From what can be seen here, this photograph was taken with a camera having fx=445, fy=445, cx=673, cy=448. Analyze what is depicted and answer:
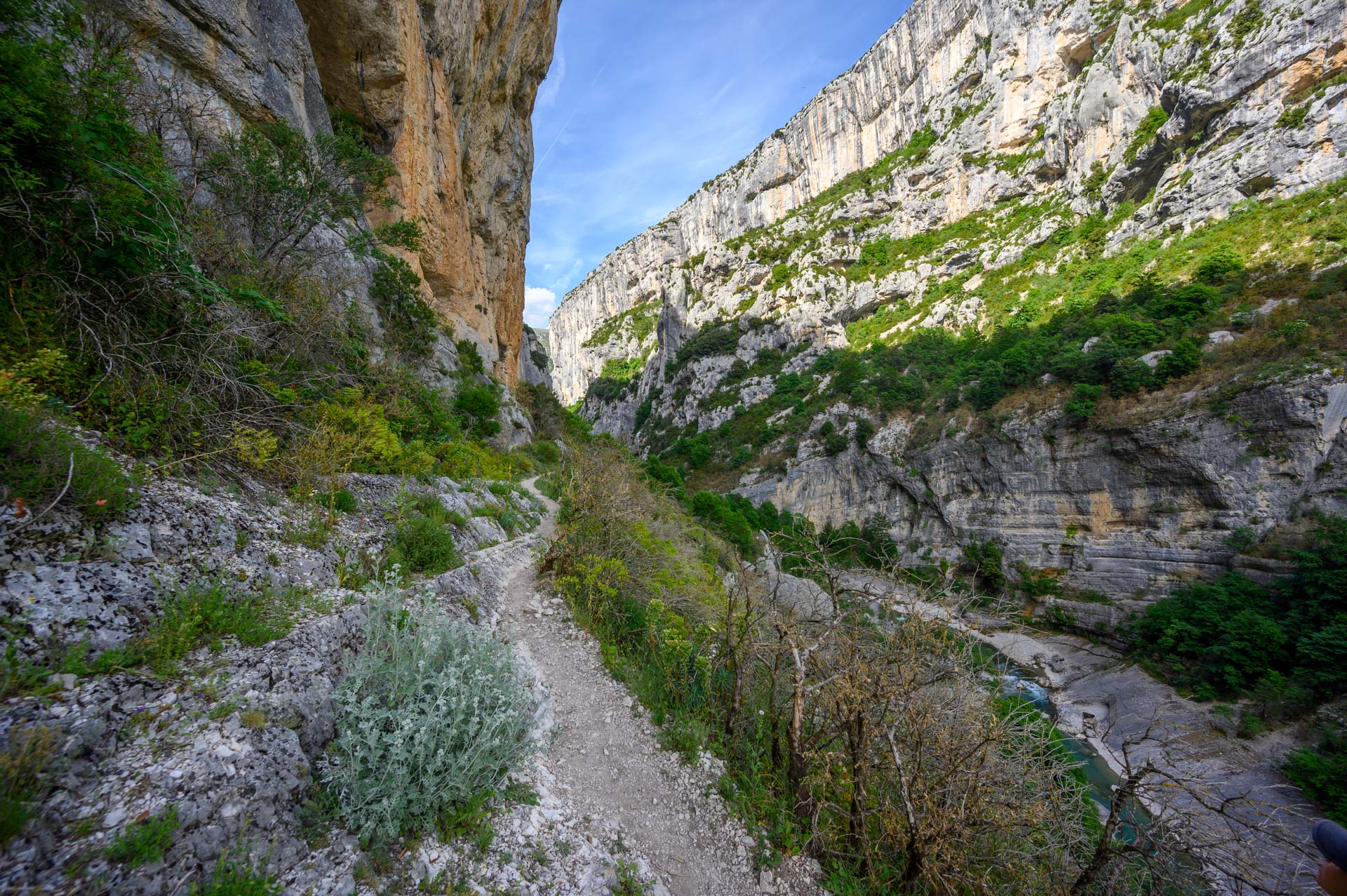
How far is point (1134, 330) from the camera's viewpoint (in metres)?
24.2

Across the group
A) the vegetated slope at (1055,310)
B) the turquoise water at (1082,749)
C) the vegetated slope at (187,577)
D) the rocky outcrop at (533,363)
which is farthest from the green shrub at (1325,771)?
the rocky outcrop at (533,363)

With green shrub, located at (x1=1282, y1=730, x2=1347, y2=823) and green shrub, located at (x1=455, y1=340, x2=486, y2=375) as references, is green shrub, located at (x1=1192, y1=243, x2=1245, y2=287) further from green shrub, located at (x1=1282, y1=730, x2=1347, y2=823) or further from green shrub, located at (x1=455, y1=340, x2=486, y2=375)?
green shrub, located at (x1=455, y1=340, x2=486, y2=375)

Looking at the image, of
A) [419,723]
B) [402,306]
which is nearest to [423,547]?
[419,723]

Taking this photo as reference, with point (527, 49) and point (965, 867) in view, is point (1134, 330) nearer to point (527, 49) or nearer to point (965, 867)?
point (965, 867)

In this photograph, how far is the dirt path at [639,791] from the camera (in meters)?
3.29

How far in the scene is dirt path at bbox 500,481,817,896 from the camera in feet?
10.8

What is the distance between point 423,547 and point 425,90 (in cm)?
1647

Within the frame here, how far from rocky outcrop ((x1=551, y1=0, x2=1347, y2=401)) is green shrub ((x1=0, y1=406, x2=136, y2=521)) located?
150 ft

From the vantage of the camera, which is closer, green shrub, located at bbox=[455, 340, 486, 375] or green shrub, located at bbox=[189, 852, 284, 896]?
green shrub, located at bbox=[189, 852, 284, 896]

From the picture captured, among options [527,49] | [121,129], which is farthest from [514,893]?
[527,49]

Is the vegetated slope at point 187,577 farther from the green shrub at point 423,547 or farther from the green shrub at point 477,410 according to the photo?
the green shrub at point 477,410

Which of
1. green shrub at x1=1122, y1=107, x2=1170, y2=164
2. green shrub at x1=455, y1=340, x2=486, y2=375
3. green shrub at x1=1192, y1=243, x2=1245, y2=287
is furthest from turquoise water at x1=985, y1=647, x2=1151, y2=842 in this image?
green shrub at x1=1122, y1=107, x2=1170, y2=164

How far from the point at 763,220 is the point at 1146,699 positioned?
74611mm

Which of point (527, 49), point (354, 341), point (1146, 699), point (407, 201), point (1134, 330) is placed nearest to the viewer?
point (354, 341)
